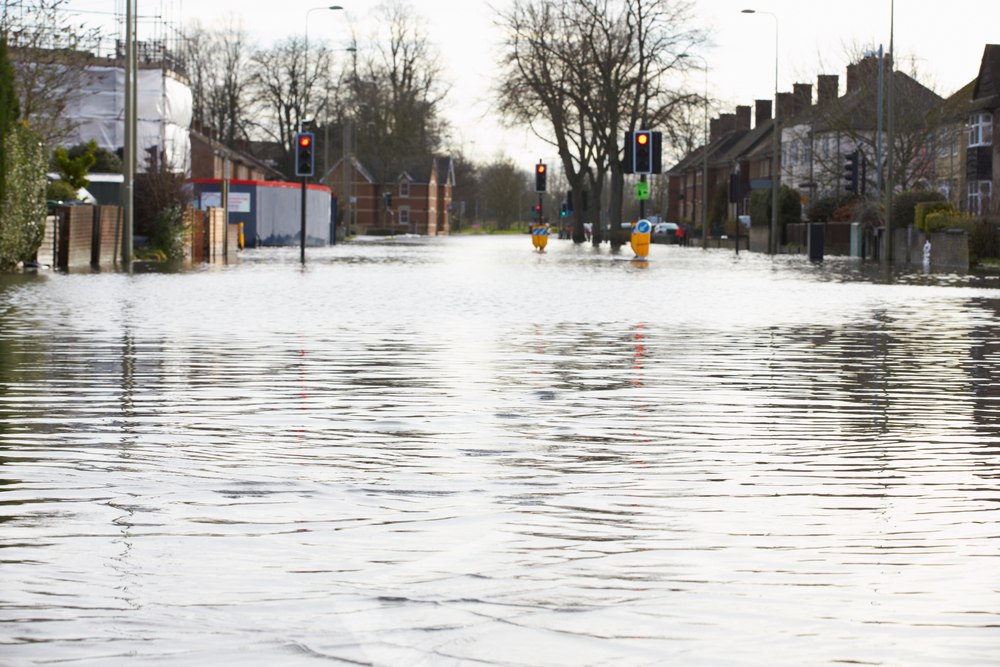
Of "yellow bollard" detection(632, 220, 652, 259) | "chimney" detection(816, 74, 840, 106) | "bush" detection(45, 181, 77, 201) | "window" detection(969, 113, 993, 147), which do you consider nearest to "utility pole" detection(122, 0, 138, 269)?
"bush" detection(45, 181, 77, 201)

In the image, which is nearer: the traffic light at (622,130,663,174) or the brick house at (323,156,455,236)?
the traffic light at (622,130,663,174)

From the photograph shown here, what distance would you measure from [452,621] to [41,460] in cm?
311

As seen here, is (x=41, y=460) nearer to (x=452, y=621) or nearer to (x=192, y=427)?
(x=192, y=427)

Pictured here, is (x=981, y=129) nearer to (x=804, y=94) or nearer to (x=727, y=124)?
(x=804, y=94)

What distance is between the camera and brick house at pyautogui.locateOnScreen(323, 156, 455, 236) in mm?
129750

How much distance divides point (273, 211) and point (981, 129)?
35544 mm

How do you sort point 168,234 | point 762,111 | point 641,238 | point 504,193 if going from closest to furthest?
point 168,234 → point 641,238 → point 762,111 → point 504,193

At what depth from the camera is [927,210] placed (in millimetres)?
41688

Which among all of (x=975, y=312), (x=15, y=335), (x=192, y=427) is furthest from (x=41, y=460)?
(x=975, y=312)

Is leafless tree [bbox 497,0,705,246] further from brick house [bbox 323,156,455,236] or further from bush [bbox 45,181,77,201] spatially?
brick house [bbox 323,156,455,236]

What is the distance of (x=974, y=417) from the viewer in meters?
7.86

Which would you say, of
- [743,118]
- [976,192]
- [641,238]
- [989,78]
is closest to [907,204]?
[641,238]

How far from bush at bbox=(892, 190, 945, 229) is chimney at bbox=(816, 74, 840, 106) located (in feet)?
35.7

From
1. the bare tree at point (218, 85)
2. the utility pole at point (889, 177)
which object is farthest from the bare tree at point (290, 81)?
the utility pole at point (889, 177)
